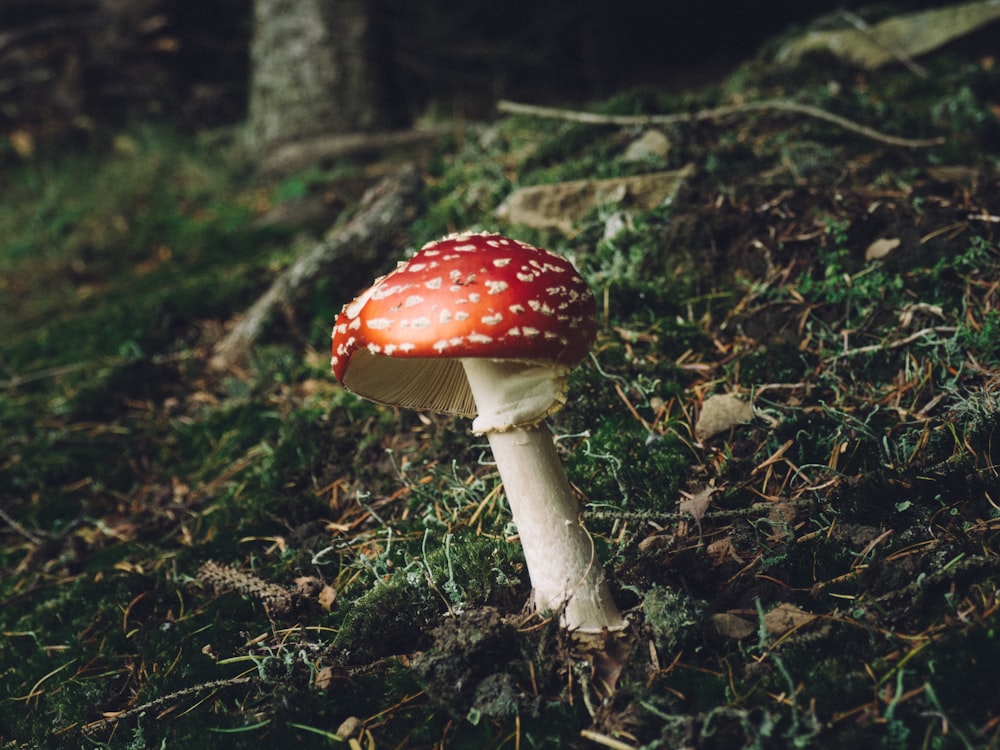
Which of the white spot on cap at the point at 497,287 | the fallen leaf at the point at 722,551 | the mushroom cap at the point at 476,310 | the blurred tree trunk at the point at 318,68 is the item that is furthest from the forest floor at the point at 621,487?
the blurred tree trunk at the point at 318,68

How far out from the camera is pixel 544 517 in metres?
2.03

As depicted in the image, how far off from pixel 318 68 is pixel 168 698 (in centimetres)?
610

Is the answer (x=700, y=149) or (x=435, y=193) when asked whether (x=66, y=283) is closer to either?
(x=435, y=193)

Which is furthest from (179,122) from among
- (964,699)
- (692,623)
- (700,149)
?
(964,699)

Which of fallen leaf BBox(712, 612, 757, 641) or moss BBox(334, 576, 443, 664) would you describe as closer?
fallen leaf BBox(712, 612, 757, 641)

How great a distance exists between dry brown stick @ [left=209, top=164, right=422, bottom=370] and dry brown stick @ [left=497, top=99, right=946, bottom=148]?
38.6 inches

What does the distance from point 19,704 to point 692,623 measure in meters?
2.23

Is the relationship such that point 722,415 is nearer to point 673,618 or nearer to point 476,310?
point 673,618

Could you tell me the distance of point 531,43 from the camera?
9148 mm

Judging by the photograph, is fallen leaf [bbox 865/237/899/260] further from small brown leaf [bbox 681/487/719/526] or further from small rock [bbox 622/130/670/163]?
small brown leaf [bbox 681/487/719/526]

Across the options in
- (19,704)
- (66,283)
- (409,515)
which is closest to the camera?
(19,704)

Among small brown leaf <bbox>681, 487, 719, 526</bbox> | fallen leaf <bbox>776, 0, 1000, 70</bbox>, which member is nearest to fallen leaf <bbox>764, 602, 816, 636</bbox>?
small brown leaf <bbox>681, 487, 719, 526</bbox>

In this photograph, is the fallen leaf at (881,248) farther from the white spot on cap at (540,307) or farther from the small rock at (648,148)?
the white spot on cap at (540,307)

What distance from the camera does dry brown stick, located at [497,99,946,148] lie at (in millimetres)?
3496
